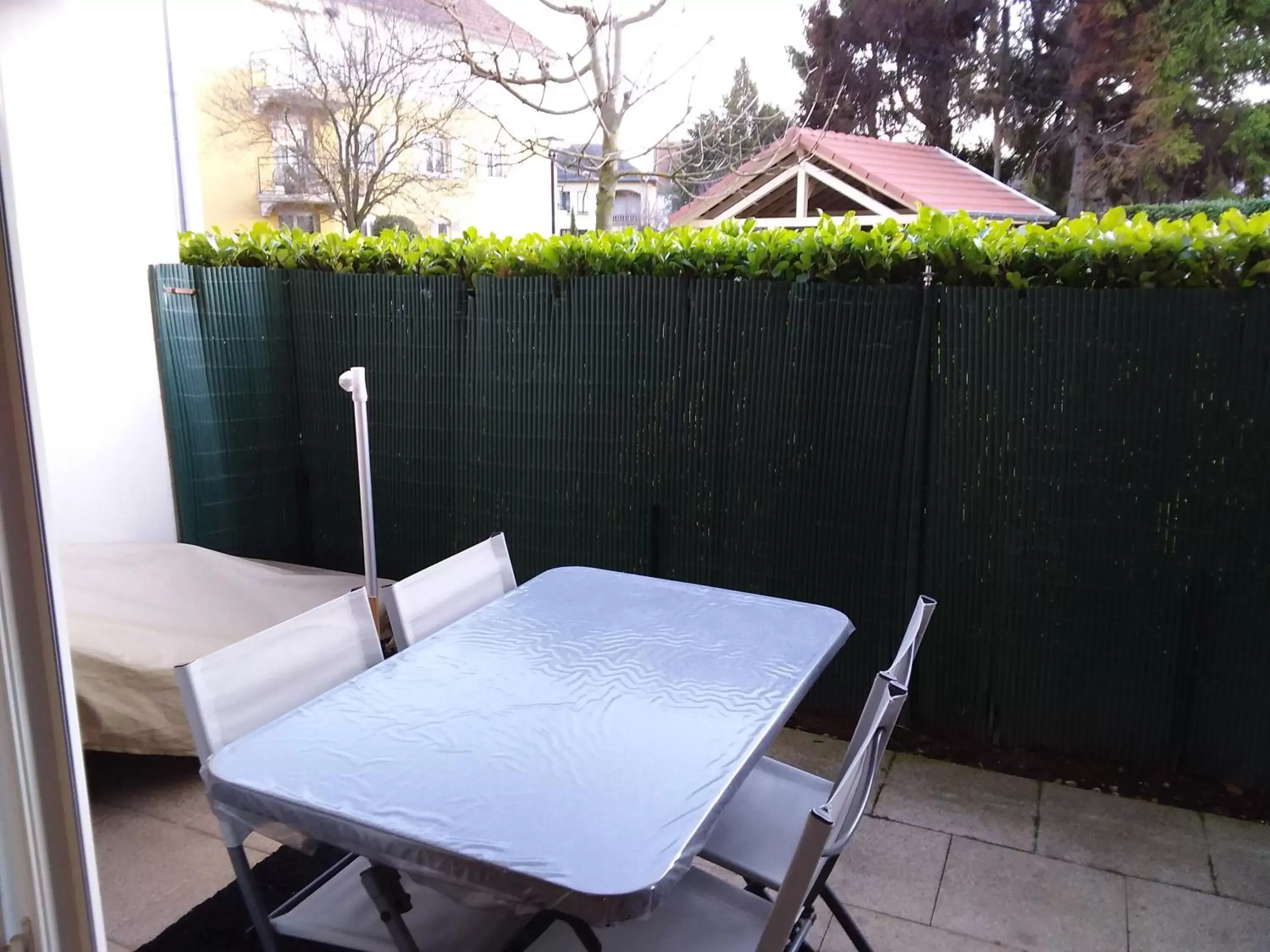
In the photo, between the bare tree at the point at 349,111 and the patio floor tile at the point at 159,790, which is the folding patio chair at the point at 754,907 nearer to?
the patio floor tile at the point at 159,790

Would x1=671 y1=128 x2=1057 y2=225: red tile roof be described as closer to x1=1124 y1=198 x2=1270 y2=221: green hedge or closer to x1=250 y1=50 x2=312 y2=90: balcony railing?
x1=1124 y1=198 x2=1270 y2=221: green hedge

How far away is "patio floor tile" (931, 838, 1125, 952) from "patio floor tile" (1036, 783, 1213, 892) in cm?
9

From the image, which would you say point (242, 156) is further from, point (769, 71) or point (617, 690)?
point (617, 690)

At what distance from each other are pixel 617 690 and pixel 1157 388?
2258 mm

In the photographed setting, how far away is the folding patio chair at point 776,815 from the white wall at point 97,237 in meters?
3.36

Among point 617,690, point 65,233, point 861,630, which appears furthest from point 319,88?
point 617,690

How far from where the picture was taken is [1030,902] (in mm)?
2662

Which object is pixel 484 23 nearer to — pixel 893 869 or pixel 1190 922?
pixel 893 869

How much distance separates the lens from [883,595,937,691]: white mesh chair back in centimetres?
191

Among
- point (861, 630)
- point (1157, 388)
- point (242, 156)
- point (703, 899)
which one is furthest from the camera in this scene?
point (242, 156)

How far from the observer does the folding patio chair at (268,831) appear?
178cm

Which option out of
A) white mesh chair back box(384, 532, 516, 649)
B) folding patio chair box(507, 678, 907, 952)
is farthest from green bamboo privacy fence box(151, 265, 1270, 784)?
folding patio chair box(507, 678, 907, 952)

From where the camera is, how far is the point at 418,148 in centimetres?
907

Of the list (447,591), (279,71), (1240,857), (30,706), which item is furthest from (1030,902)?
(279,71)
